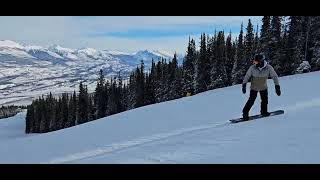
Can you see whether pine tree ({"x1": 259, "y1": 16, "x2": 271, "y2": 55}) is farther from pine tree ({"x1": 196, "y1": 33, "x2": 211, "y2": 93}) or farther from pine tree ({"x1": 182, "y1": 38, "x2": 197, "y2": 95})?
pine tree ({"x1": 182, "y1": 38, "x2": 197, "y2": 95})

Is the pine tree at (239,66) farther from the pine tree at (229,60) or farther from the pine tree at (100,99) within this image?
the pine tree at (100,99)

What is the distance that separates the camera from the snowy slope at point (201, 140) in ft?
27.1

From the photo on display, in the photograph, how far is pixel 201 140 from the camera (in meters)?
10.4

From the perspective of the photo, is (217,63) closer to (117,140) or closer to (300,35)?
(300,35)

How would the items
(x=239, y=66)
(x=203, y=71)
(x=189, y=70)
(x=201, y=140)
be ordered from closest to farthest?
(x=201, y=140)
(x=239, y=66)
(x=203, y=71)
(x=189, y=70)

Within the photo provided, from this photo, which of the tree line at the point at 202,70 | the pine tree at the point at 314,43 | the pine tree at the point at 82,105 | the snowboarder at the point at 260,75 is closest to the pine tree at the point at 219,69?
the tree line at the point at 202,70

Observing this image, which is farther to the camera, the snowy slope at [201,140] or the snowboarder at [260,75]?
the snowboarder at [260,75]

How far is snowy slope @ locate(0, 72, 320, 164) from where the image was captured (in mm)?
8250

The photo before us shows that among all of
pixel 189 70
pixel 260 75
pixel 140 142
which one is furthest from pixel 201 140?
pixel 189 70

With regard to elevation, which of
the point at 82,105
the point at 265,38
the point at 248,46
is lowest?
the point at 82,105

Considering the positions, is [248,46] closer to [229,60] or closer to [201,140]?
[229,60]

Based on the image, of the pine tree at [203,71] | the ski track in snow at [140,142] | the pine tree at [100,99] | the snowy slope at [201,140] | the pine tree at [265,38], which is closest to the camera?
the snowy slope at [201,140]

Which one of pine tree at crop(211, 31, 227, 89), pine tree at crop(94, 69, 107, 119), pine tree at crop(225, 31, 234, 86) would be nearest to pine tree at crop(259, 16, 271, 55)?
pine tree at crop(211, 31, 227, 89)
